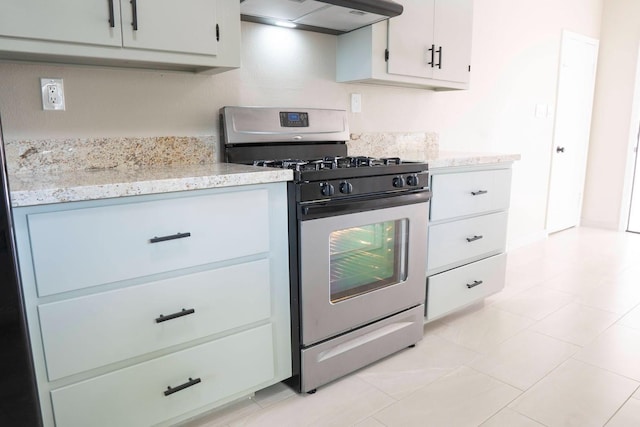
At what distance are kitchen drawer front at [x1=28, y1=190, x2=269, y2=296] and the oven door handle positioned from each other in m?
0.17

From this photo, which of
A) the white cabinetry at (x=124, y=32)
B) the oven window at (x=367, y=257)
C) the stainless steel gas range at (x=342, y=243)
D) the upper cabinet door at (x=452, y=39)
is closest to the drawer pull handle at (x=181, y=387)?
the stainless steel gas range at (x=342, y=243)

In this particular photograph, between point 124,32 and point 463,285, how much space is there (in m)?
2.00

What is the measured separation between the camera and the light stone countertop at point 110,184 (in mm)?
1180

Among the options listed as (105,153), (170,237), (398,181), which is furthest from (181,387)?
(398,181)

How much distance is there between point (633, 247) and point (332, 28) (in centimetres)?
352

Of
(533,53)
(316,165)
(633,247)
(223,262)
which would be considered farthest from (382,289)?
(633,247)

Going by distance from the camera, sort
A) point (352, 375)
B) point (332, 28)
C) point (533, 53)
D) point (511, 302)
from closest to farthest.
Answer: point (352, 375), point (332, 28), point (511, 302), point (533, 53)

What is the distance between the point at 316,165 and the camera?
1.79 metres

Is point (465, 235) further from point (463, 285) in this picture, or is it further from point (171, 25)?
point (171, 25)

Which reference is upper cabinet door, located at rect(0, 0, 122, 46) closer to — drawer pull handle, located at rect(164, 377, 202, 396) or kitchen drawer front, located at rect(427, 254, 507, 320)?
drawer pull handle, located at rect(164, 377, 202, 396)

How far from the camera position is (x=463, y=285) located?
8.06 feet

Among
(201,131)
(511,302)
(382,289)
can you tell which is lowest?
(511,302)

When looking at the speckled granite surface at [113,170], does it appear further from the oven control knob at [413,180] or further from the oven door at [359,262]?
the oven control knob at [413,180]

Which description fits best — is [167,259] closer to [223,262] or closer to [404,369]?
[223,262]
